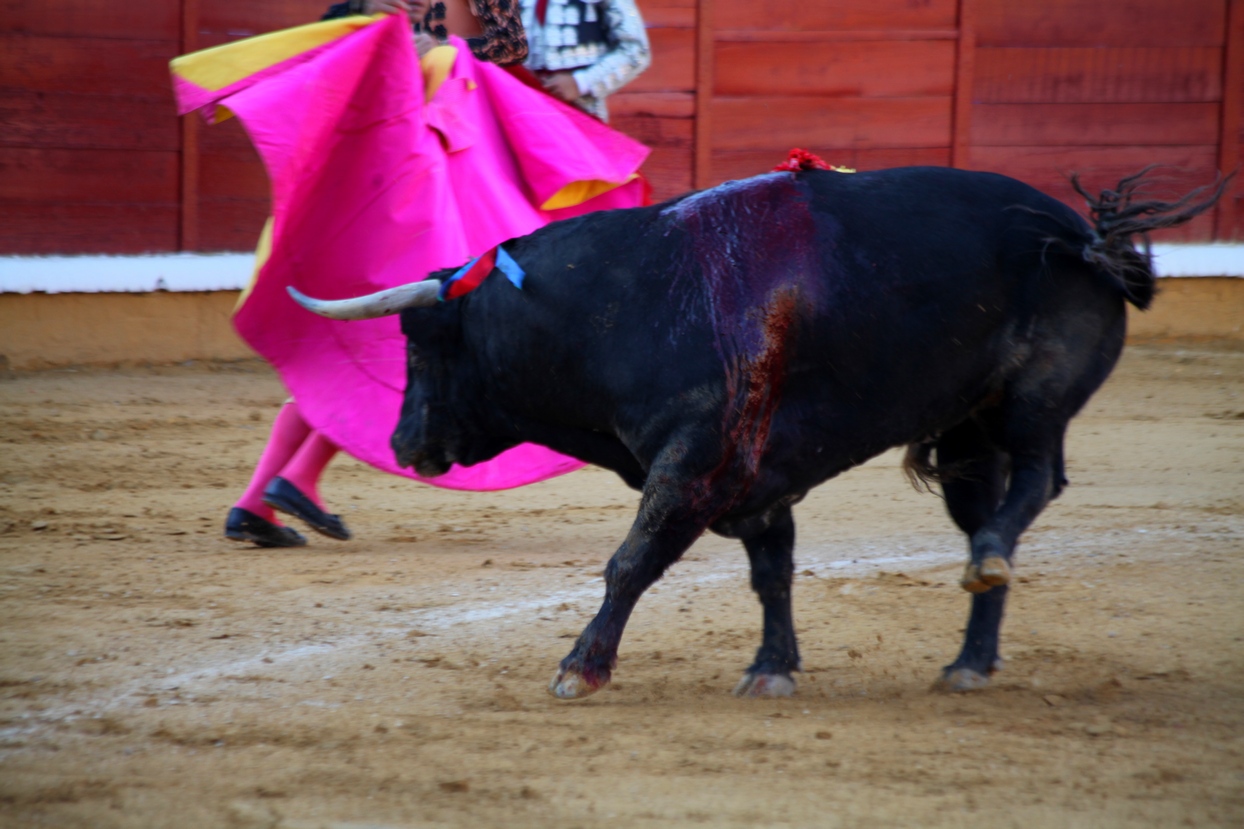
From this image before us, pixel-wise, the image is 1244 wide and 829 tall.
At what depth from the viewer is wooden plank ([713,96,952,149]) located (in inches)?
324

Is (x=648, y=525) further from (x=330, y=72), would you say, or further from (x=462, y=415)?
(x=330, y=72)

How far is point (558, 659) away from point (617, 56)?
2.32 m

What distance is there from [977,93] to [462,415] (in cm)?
635

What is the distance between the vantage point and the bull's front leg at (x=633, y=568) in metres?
2.69

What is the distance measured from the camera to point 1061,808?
223 cm

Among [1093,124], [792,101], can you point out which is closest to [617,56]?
[792,101]

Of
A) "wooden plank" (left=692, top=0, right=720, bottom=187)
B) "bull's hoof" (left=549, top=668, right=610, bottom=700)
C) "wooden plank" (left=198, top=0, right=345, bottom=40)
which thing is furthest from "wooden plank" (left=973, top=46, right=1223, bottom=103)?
"bull's hoof" (left=549, top=668, right=610, bottom=700)

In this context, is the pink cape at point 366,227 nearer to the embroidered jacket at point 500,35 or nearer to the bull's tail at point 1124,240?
the embroidered jacket at point 500,35

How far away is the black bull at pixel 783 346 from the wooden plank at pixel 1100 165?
5799mm

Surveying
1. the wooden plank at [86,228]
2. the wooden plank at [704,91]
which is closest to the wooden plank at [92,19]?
the wooden plank at [86,228]

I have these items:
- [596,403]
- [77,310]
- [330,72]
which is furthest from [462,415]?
[77,310]

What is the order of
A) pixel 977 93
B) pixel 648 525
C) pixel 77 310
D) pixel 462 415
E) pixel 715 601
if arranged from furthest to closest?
pixel 977 93 < pixel 77 310 < pixel 715 601 < pixel 462 415 < pixel 648 525

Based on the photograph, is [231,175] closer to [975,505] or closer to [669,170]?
[669,170]

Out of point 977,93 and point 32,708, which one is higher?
point 977,93
